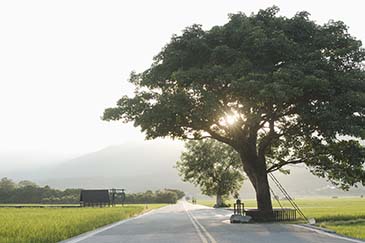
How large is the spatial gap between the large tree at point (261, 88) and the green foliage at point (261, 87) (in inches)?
2.1

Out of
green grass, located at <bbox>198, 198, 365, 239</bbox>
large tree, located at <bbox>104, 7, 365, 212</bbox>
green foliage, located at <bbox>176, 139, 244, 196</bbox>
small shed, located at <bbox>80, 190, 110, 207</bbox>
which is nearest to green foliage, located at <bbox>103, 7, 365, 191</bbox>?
large tree, located at <bbox>104, 7, 365, 212</bbox>

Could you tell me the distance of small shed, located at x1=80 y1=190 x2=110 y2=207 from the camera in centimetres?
7612

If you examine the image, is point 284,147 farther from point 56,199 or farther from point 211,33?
point 56,199

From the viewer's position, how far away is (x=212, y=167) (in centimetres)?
6919

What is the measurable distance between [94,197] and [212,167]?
20083 millimetres

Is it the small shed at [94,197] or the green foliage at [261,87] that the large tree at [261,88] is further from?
the small shed at [94,197]

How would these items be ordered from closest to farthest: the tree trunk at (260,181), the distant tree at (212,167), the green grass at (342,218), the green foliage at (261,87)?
the green grass at (342,218), the green foliage at (261,87), the tree trunk at (260,181), the distant tree at (212,167)

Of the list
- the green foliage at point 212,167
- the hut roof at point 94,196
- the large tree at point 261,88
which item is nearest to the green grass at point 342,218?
the large tree at point 261,88

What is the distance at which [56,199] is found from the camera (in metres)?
98.8

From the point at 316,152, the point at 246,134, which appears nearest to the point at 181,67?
the point at 246,134

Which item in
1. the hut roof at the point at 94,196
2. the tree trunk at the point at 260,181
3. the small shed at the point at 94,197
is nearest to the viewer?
the tree trunk at the point at 260,181

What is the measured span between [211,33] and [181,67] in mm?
2658

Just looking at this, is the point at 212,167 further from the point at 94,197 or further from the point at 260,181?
the point at 260,181

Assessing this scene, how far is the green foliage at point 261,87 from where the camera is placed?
83.2ft
